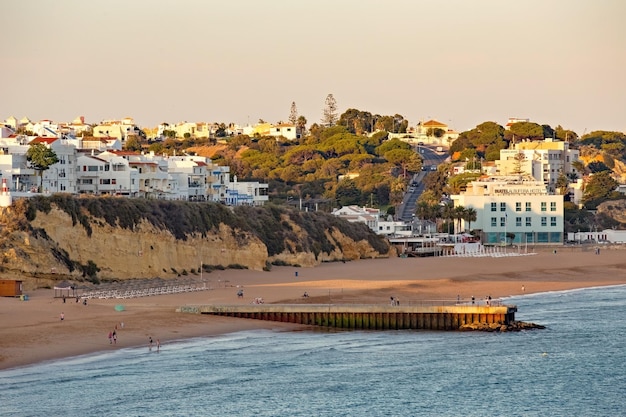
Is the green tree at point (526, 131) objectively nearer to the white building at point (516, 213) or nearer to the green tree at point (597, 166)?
the green tree at point (597, 166)

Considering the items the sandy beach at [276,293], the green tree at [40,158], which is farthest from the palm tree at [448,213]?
the green tree at [40,158]

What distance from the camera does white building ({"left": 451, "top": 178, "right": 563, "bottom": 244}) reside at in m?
115

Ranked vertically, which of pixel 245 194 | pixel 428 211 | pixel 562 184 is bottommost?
→ pixel 428 211

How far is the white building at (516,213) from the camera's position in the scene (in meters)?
115

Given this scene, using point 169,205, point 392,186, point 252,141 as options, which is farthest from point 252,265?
point 252,141

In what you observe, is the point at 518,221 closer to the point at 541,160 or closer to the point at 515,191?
the point at 515,191

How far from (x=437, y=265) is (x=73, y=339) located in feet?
149

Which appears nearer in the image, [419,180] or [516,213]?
[516,213]

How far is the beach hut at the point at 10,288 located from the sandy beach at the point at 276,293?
891 millimetres

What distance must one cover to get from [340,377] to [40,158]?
4400cm

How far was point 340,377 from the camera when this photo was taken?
141 feet

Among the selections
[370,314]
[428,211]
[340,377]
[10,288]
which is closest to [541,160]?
[428,211]

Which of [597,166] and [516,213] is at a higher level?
[597,166]

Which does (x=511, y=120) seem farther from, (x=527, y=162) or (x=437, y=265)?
(x=437, y=265)
